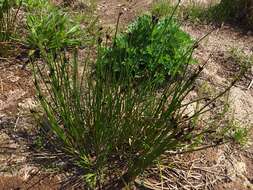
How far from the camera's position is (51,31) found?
3.50 meters

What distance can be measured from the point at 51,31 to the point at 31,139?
105 centimetres

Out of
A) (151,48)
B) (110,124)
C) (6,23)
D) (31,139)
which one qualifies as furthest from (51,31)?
(110,124)

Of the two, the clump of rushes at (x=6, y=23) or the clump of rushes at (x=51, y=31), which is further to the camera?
the clump of rushes at (x=51, y=31)

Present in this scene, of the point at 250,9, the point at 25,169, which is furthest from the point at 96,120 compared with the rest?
the point at 250,9

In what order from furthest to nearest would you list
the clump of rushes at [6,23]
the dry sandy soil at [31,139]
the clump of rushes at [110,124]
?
the clump of rushes at [6,23] < the dry sandy soil at [31,139] < the clump of rushes at [110,124]

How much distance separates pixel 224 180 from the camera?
9.06 feet

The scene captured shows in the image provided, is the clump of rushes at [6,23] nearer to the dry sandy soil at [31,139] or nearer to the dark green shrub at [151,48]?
the dry sandy soil at [31,139]

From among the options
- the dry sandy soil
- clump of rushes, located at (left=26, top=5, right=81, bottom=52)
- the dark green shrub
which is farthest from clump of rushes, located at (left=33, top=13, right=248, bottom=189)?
clump of rushes, located at (left=26, top=5, right=81, bottom=52)

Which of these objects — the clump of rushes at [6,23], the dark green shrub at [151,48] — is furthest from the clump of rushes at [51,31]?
the dark green shrub at [151,48]

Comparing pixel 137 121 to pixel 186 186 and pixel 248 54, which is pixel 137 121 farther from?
pixel 248 54

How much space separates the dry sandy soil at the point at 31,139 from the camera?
103 inches

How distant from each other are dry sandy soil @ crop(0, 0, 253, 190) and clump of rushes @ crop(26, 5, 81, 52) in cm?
24

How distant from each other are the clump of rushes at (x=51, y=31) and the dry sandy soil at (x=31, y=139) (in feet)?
0.79

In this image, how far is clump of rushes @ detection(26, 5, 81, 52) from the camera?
11.3 feet
